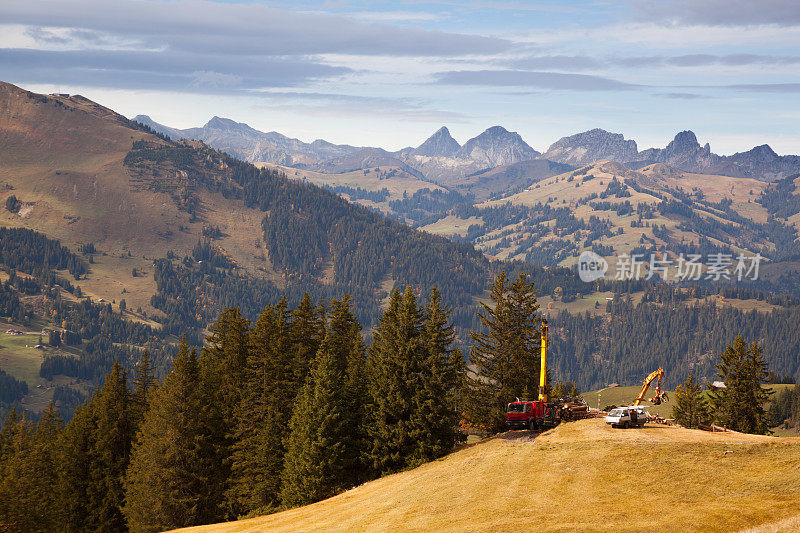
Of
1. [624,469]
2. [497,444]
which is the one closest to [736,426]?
[497,444]

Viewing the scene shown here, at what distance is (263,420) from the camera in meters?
79.5

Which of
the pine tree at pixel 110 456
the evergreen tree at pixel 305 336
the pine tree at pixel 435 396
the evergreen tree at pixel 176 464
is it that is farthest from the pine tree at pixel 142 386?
the pine tree at pixel 435 396

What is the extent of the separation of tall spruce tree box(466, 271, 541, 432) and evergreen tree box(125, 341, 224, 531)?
33.1 meters

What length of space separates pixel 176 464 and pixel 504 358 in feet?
136

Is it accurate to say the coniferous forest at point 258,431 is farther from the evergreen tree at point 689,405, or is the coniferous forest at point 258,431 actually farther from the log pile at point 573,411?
Result: the evergreen tree at point 689,405

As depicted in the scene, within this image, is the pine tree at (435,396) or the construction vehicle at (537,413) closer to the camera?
the construction vehicle at (537,413)

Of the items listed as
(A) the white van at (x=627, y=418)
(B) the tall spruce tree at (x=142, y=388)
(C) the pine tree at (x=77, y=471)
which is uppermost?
(A) the white van at (x=627, y=418)

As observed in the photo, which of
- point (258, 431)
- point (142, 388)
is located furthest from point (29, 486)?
point (258, 431)

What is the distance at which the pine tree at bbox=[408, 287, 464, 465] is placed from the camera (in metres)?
73.7

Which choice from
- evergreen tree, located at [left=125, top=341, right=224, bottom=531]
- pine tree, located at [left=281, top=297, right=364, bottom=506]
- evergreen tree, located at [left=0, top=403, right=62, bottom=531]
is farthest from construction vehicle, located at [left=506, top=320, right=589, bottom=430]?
evergreen tree, located at [left=0, top=403, right=62, bottom=531]

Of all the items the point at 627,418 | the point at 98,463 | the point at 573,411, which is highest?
the point at 627,418

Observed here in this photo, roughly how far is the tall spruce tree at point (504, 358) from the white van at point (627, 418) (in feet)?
47.2

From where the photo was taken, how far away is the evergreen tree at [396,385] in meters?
74.2

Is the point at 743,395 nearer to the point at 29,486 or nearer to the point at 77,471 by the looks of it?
the point at 77,471
